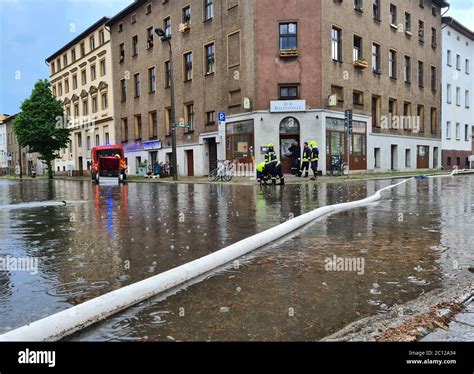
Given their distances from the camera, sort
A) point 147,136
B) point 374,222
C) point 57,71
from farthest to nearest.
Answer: point 57,71
point 147,136
point 374,222

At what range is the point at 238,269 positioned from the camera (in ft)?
14.8

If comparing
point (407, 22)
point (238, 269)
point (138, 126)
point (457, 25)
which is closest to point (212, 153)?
point (138, 126)

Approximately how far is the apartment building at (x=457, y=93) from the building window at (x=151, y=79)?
26.9 meters

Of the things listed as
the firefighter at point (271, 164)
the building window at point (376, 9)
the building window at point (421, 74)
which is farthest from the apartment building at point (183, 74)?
the building window at point (421, 74)

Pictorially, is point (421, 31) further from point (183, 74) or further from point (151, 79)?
point (151, 79)

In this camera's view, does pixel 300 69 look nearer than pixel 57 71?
Yes

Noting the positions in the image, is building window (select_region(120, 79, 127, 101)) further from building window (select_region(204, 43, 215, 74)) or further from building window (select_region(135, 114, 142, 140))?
building window (select_region(204, 43, 215, 74))

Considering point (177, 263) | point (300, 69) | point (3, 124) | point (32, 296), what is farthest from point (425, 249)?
point (3, 124)

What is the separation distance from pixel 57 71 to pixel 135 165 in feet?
87.0

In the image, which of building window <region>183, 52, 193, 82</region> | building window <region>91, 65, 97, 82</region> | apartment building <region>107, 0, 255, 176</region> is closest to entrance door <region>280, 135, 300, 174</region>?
apartment building <region>107, 0, 255, 176</region>

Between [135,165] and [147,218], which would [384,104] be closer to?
[135,165]

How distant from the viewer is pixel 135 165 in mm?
38938

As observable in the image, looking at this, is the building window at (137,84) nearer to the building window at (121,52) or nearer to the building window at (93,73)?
the building window at (121,52)

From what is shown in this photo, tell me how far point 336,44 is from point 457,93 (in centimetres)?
2120
